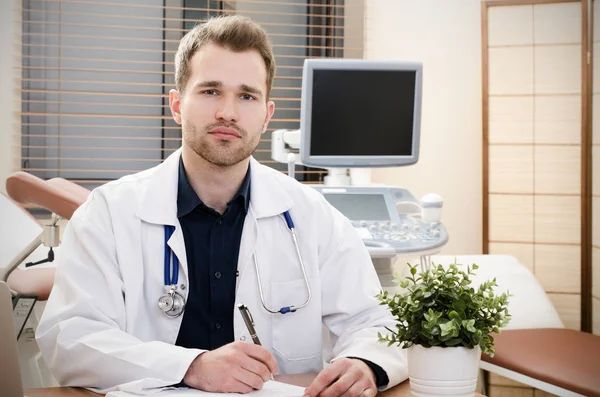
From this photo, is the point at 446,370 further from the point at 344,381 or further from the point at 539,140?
the point at 539,140

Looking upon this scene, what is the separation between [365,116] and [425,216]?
44 centimetres

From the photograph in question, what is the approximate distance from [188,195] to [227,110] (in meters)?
0.22

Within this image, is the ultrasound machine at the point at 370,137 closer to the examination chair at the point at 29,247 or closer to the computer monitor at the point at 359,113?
the computer monitor at the point at 359,113

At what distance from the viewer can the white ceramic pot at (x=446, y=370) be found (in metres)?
1.18

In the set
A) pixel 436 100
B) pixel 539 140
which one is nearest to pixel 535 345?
pixel 539 140

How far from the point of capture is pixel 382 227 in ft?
9.14

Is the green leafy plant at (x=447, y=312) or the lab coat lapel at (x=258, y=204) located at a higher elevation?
the lab coat lapel at (x=258, y=204)

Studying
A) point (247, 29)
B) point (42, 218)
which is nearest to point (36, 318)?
point (42, 218)

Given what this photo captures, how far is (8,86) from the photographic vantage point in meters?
3.84

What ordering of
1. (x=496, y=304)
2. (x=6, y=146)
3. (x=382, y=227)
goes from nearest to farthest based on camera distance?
(x=496, y=304), (x=382, y=227), (x=6, y=146)

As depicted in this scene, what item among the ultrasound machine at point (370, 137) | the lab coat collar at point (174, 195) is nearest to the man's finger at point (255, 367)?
the lab coat collar at point (174, 195)

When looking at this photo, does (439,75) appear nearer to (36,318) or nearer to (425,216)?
(425,216)

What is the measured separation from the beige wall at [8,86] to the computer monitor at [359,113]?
1780 mm

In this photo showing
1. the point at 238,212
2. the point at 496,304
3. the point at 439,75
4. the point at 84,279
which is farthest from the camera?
the point at 439,75
